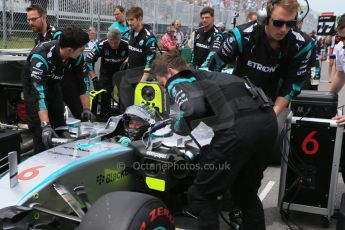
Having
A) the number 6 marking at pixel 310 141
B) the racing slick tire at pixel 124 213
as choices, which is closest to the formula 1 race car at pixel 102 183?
the racing slick tire at pixel 124 213

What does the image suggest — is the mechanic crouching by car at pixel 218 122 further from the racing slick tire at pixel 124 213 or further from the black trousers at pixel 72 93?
the black trousers at pixel 72 93

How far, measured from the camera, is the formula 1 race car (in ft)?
6.62

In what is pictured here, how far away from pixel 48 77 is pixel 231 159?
2.13 meters

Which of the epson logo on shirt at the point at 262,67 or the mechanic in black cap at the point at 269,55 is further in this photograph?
the epson logo on shirt at the point at 262,67

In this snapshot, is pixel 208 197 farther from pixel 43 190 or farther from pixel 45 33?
pixel 45 33

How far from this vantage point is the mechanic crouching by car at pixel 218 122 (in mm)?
2334

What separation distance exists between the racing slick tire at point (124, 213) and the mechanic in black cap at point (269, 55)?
1.41 metres

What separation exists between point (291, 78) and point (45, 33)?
3.14 m

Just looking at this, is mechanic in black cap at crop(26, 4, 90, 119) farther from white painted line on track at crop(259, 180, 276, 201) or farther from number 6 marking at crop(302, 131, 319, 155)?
number 6 marking at crop(302, 131, 319, 155)

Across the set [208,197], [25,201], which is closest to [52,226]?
[25,201]

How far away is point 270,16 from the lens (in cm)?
287

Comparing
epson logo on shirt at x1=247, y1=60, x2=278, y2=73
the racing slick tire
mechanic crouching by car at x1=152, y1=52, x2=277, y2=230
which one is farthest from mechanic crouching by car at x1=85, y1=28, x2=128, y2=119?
the racing slick tire

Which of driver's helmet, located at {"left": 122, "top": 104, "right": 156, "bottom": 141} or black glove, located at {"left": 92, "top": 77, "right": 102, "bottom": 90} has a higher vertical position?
driver's helmet, located at {"left": 122, "top": 104, "right": 156, "bottom": 141}

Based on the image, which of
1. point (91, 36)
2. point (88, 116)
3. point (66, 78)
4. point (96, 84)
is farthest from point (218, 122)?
point (91, 36)
